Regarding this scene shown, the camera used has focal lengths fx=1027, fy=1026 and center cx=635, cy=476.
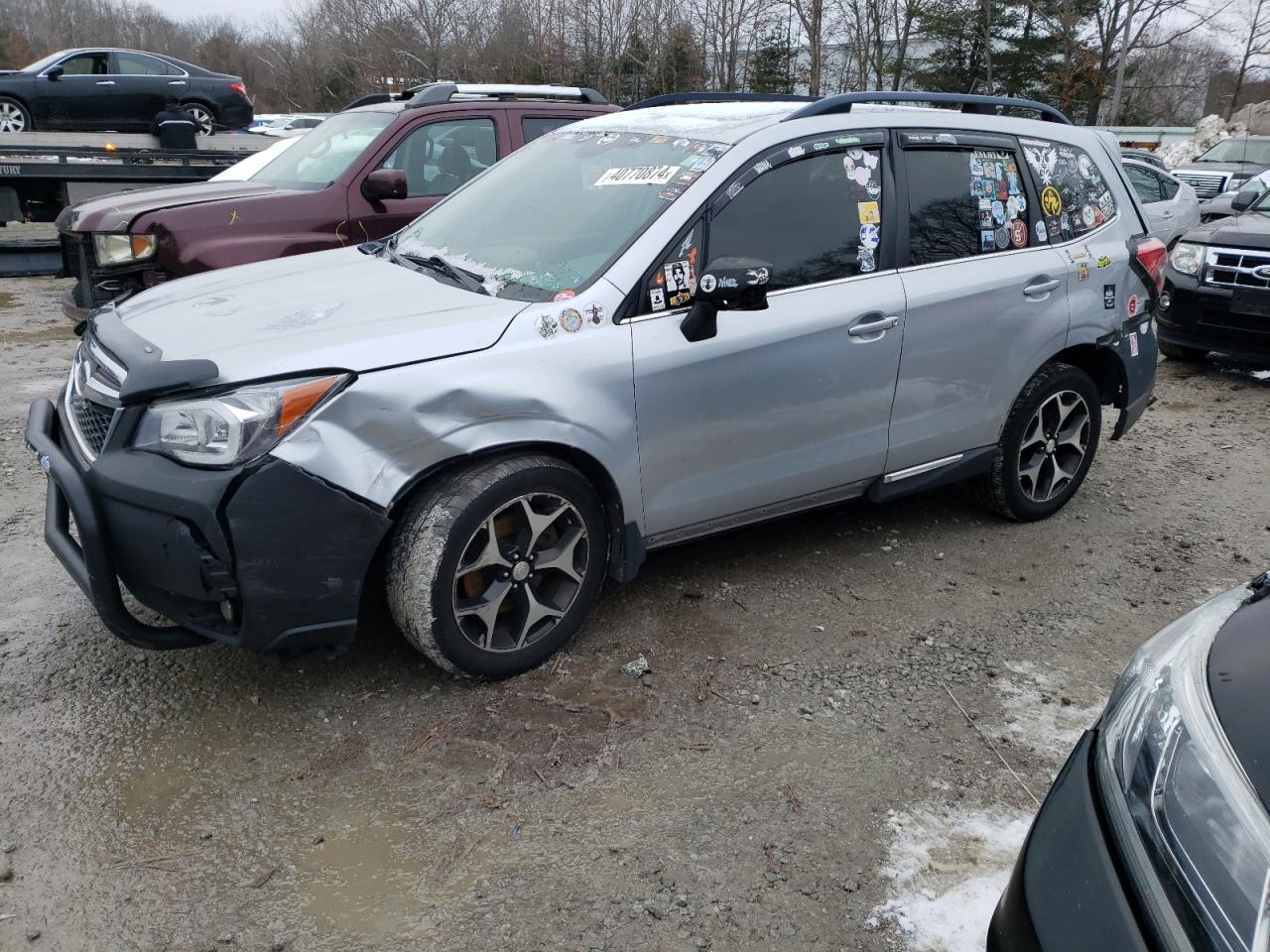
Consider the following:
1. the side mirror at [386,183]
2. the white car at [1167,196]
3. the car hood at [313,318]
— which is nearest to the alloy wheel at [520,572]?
the car hood at [313,318]

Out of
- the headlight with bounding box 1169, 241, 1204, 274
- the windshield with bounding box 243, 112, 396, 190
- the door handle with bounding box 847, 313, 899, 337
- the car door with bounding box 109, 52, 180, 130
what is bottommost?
the headlight with bounding box 1169, 241, 1204, 274

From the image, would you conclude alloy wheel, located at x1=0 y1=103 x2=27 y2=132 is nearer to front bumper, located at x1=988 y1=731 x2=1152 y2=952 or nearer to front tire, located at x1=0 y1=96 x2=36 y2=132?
front tire, located at x1=0 y1=96 x2=36 y2=132

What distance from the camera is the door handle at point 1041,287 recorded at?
14.3ft

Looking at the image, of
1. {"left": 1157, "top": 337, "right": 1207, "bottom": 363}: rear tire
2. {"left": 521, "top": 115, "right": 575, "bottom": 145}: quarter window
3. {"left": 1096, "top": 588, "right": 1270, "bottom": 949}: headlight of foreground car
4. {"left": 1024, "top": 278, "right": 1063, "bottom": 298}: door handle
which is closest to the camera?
{"left": 1096, "top": 588, "right": 1270, "bottom": 949}: headlight of foreground car

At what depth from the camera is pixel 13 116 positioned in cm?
1570

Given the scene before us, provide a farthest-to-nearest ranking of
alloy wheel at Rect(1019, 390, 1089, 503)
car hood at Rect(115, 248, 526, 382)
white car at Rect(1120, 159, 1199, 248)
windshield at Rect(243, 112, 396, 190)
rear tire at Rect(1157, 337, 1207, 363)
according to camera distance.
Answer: white car at Rect(1120, 159, 1199, 248), rear tire at Rect(1157, 337, 1207, 363), windshield at Rect(243, 112, 396, 190), alloy wheel at Rect(1019, 390, 1089, 503), car hood at Rect(115, 248, 526, 382)

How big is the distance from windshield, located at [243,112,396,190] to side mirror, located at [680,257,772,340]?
13.5 ft

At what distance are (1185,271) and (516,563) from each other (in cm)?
678

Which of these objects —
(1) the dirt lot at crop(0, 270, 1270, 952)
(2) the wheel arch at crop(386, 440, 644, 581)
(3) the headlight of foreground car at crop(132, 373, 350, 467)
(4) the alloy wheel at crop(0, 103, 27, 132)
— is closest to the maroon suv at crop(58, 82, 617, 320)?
(1) the dirt lot at crop(0, 270, 1270, 952)

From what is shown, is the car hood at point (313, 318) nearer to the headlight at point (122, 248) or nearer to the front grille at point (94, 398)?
the front grille at point (94, 398)

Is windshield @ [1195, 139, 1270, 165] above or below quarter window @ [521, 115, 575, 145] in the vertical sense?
below

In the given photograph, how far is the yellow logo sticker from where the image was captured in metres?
4.54

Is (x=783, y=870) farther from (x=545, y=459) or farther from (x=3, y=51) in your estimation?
(x=3, y=51)

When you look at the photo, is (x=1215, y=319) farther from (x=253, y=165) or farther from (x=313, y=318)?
(x=253, y=165)
